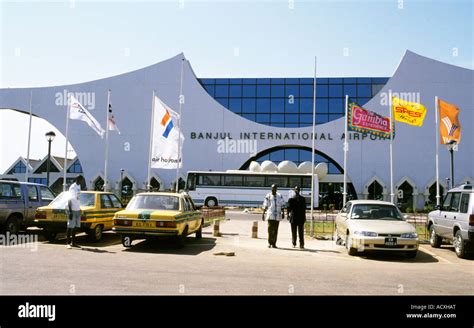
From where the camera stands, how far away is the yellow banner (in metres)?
20.5

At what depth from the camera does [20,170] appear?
171ft

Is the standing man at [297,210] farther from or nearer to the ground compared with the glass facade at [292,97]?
nearer to the ground

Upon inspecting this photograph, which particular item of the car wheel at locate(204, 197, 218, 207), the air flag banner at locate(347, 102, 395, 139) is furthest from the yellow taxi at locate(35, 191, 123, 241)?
the car wheel at locate(204, 197, 218, 207)

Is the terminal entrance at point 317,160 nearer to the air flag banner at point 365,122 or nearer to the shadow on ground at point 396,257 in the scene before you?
the air flag banner at point 365,122

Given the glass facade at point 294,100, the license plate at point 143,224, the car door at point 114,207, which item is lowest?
the license plate at point 143,224

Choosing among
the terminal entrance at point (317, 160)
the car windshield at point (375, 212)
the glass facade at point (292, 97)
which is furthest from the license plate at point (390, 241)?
the glass facade at point (292, 97)

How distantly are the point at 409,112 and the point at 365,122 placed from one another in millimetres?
2585

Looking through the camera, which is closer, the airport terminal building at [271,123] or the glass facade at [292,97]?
the airport terminal building at [271,123]

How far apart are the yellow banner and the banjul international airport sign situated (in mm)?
26394

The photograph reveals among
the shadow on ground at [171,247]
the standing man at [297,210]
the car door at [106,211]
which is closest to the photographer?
the shadow on ground at [171,247]

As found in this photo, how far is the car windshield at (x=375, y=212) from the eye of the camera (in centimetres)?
1268

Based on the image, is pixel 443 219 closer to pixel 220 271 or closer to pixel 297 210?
pixel 297 210

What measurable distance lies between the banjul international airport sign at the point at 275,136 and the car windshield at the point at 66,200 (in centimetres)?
3578
